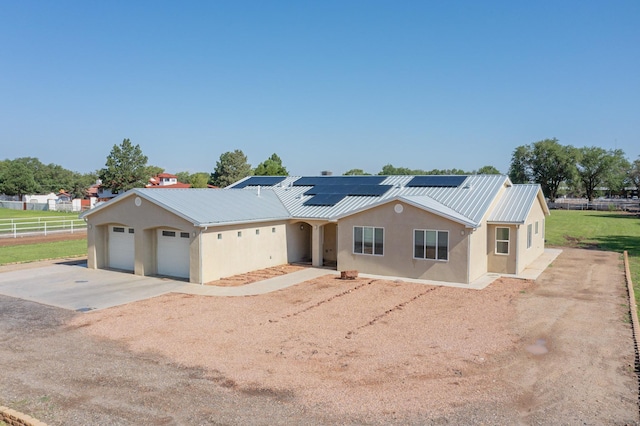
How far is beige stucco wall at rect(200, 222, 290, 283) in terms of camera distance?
19062 mm

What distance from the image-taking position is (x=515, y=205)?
21922mm

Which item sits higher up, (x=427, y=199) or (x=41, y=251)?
(x=427, y=199)

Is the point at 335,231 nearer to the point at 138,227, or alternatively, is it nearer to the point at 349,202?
the point at 349,202

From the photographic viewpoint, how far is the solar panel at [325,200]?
24200 millimetres

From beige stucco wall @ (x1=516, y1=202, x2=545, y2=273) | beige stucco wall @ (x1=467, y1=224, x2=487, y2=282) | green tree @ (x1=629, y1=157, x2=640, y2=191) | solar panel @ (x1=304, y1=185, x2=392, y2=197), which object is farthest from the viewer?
green tree @ (x1=629, y1=157, x2=640, y2=191)

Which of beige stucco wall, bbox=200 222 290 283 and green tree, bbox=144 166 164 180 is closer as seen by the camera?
beige stucco wall, bbox=200 222 290 283

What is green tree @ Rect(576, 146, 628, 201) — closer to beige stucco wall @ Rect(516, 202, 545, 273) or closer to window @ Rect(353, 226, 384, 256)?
beige stucco wall @ Rect(516, 202, 545, 273)

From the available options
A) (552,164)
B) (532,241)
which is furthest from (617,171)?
(532,241)

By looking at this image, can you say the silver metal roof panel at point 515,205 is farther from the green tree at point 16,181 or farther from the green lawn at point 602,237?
the green tree at point 16,181

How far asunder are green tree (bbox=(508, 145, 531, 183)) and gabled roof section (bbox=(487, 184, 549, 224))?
72.4 meters

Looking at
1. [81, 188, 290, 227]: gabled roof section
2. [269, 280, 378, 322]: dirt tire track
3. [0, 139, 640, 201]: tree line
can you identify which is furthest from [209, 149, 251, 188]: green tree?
[269, 280, 378, 322]: dirt tire track

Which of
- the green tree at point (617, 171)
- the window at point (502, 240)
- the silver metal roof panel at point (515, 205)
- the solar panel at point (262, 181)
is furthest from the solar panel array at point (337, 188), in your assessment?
the green tree at point (617, 171)

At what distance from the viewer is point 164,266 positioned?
2064 centimetres

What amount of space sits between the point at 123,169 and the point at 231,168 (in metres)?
21.8
